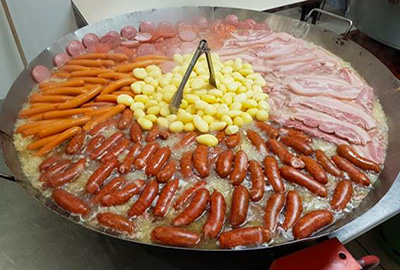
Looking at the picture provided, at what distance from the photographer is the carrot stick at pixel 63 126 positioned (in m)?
1.93

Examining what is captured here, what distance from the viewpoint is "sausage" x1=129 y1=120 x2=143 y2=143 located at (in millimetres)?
1951

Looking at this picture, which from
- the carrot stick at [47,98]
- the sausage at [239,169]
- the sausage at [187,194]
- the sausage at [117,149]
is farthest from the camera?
the carrot stick at [47,98]

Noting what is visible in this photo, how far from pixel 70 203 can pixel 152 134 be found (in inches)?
24.6

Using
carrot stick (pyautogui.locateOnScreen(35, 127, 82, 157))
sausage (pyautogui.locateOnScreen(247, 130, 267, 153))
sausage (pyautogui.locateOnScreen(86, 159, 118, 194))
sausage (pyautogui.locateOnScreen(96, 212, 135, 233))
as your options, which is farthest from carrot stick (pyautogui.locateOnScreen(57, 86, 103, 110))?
sausage (pyautogui.locateOnScreen(247, 130, 267, 153))

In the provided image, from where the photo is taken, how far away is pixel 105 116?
6.81 feet

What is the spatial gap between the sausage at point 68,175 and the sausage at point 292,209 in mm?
1055

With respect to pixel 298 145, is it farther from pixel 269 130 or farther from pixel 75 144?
pixel 75 144

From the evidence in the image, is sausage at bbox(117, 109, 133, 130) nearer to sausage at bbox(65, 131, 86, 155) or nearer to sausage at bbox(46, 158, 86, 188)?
sausage at bbox(65, 131, 86, 155)

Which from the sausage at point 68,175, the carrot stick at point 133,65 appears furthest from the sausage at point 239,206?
the carrot stick at point 133,65

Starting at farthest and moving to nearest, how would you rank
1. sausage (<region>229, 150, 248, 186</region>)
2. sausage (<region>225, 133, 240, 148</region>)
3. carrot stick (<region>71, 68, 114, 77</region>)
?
1. carrot stick (<region>71, 68, 114, 77</region>)
2. sausage (<region>225, 133, 240, 148</region>)
3. sausage (<region>229, 150, 248, 186</region>)

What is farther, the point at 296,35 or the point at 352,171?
the point at 296,35

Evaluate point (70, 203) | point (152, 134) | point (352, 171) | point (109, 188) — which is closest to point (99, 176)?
point (109, 188)

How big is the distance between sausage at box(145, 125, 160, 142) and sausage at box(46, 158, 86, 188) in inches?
15.0

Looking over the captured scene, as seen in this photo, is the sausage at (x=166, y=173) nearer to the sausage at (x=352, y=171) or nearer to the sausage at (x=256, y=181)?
the sausage at (x=256, y=181)
